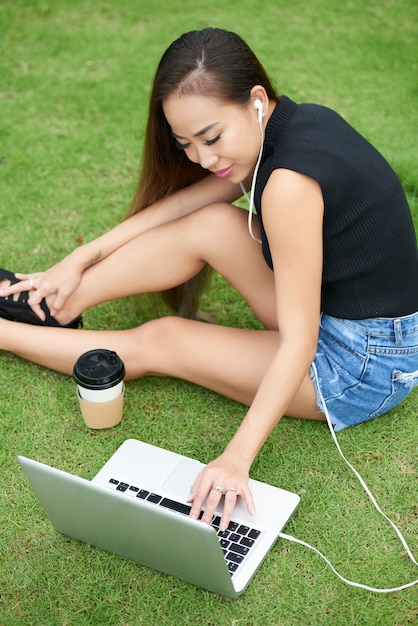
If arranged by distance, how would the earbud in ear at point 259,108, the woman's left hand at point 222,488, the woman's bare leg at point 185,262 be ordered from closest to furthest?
the woman's left hand at point 222,488, the earbud in ear at point 259,108, the woman's bare leg at point 185,262

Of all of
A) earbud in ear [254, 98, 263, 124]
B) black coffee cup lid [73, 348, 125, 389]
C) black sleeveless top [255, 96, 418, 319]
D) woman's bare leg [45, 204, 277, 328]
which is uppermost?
earbud in ear [254, 98, 263, 124]

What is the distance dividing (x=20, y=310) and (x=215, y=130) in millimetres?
917

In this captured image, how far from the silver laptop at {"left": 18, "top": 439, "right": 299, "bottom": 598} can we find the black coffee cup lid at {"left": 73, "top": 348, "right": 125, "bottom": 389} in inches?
7.0

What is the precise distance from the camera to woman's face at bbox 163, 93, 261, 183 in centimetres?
178

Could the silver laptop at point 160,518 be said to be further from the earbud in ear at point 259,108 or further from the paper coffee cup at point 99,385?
the earbud in ear at point 259,108

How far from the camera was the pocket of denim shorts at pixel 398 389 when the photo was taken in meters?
2.08

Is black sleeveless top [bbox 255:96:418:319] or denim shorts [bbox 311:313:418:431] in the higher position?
black sleeveless top [bbox 255:96:418:319]

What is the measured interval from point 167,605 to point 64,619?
0.23 metres

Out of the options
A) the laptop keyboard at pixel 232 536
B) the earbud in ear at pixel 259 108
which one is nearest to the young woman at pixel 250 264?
the earbud in ear at pixel 259 108

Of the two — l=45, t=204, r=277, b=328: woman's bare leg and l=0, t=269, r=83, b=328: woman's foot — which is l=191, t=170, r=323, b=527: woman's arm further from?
l=0, t=269, r=83, b=328: woman's foot

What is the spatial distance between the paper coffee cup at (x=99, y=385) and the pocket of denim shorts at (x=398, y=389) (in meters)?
0.72

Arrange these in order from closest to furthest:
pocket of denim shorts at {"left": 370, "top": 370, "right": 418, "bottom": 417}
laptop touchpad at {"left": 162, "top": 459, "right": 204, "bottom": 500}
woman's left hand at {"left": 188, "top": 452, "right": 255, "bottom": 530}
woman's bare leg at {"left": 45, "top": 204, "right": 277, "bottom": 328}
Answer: woman's left hand at {"left": 188, "top": 452, "right": 255, "bottom": 530}, laptop touchpad at {"left": 162, "top": 459, "right": 204, "bottom": 500}, pocket of denim shorts at {"left": 370, "top": 370, "right": 418, "bottom": 417}, woman's bare leg at {"left": 45, "top": 204, "right": 277, "bottom": 328}

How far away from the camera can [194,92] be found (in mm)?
1779

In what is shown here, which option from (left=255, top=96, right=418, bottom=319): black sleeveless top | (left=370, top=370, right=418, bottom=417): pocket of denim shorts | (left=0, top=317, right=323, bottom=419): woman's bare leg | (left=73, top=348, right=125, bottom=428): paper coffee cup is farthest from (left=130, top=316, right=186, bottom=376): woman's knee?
(left=370, top=370, right=418, bottom=417): pocket of denim shorts
